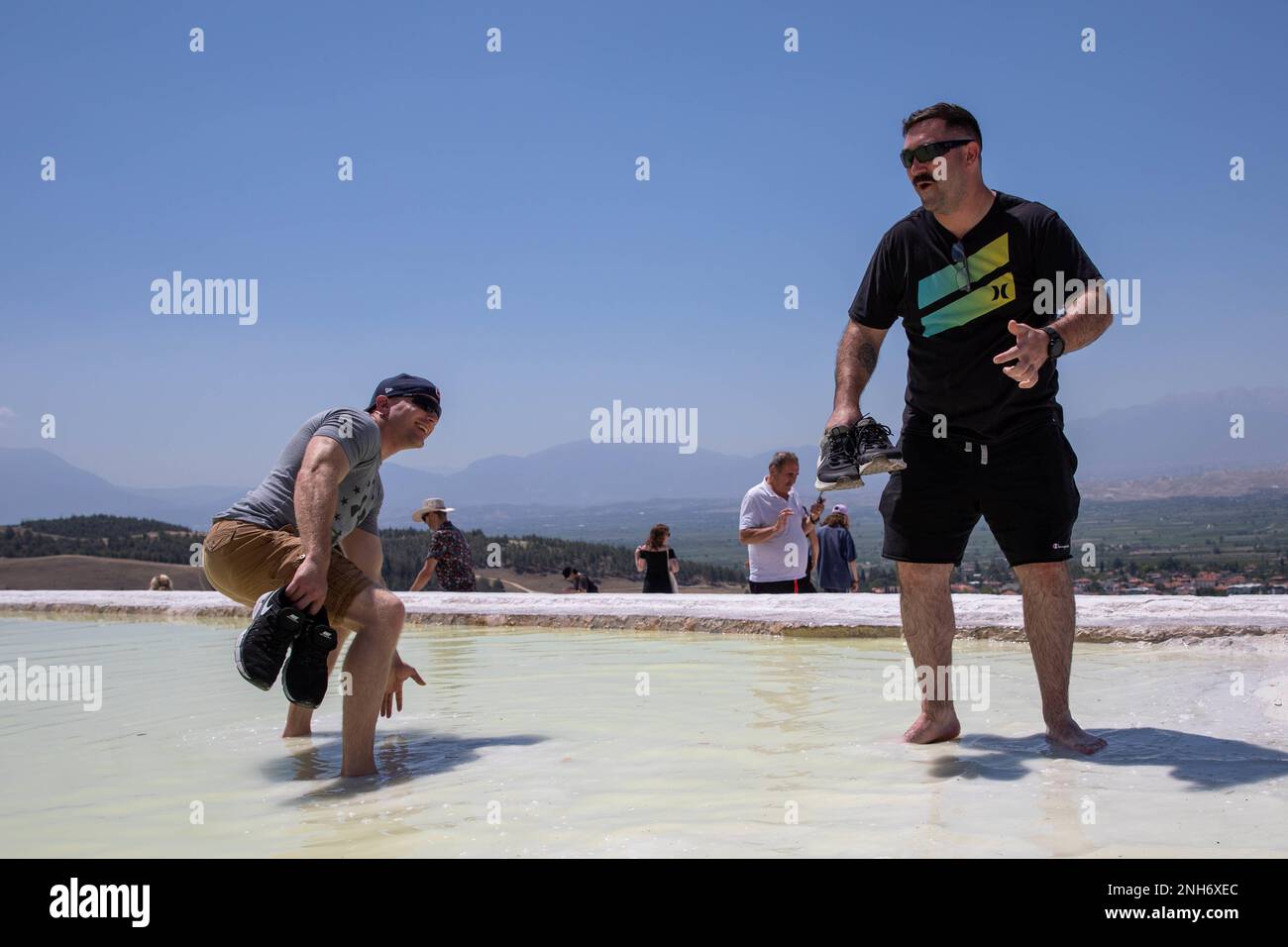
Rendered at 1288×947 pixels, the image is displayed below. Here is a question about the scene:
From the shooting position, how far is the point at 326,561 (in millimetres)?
3199

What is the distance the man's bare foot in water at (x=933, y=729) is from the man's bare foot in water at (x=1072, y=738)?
287 mm

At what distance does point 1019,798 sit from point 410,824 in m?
1.47

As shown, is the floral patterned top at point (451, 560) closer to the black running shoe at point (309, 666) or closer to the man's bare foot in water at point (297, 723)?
the man's bare foot in water at point (297, 723)

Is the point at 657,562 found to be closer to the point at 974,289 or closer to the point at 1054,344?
the point at 974,289

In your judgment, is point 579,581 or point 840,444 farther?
point 579,581

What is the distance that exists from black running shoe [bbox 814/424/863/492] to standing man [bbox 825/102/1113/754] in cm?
→ 7

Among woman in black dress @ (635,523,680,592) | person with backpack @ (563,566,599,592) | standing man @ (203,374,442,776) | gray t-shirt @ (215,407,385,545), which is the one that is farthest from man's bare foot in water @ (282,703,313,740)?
person with backpack @ (563,566,599,592)

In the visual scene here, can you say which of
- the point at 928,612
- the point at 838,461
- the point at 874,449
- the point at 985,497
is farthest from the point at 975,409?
the point at 928,612

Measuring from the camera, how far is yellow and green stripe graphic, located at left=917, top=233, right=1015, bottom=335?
339cm

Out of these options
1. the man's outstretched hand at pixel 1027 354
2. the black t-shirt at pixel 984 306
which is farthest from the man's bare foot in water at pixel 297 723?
the man's outstretched hand at pixel 1027 354

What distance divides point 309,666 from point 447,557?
7.22 meters

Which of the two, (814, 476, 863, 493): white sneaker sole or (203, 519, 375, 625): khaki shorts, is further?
(203, 519, 375, 625): khaki shorts

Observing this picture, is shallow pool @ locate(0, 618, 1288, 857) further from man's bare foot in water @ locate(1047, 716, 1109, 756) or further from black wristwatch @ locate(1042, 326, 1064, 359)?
black wristwatch @ locate(1042, 326, 1064, 359)

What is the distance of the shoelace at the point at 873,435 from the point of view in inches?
131
